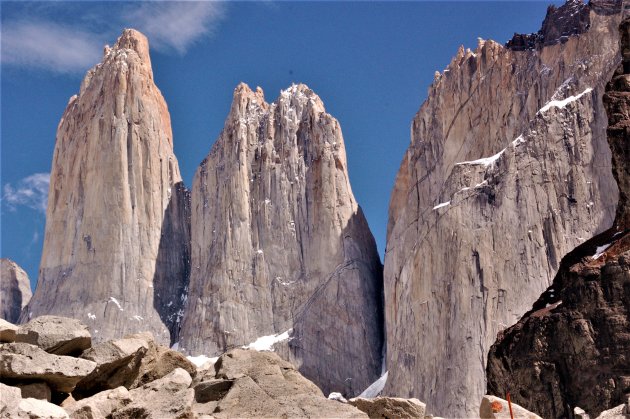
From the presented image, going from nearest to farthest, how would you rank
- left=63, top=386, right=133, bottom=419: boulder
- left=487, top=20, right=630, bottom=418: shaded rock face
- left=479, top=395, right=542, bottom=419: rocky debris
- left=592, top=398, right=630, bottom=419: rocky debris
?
left=592, top=398, right=630, bottom=419: rocky debris → left=63, top=386, right=133, bottom=419: boulder → left=479, top=395, right=542, bottom=419: rocky debris → left=487, top=20, right=630, bottom=418: shaded rock face

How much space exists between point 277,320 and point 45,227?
22.5 metres

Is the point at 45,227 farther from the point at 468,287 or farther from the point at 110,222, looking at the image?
the point at 468,287

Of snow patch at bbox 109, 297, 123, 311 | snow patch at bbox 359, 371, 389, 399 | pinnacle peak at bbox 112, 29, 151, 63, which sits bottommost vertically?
snow patch at bbox 359, 371, 389, 399

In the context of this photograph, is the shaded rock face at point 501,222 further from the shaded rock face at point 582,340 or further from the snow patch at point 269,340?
the shaded rock face at point 582,340

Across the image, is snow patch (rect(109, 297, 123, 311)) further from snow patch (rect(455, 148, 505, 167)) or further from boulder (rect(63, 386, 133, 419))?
boulder (rect(63, 386, 133, 419))

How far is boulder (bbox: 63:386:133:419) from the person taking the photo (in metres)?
13.4

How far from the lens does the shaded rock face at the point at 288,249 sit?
73500 millimetres

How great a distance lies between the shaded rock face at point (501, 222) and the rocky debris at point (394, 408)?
125 ft

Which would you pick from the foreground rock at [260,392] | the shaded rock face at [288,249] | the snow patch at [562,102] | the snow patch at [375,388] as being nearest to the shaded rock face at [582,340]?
the foreground rock at [260,392]

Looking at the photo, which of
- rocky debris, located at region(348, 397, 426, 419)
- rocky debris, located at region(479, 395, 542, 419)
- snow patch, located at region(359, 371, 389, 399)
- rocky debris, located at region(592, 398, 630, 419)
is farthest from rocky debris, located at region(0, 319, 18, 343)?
snow patch, located at region(359, 371, 389, 399)

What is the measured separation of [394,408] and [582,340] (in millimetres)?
17813

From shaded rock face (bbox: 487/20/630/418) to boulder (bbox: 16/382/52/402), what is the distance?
19.2 m

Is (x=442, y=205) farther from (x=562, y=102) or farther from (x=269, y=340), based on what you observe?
(x=269, y=340)

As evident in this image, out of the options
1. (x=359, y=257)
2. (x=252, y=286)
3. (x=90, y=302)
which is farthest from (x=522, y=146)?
(x=90, y=302)
